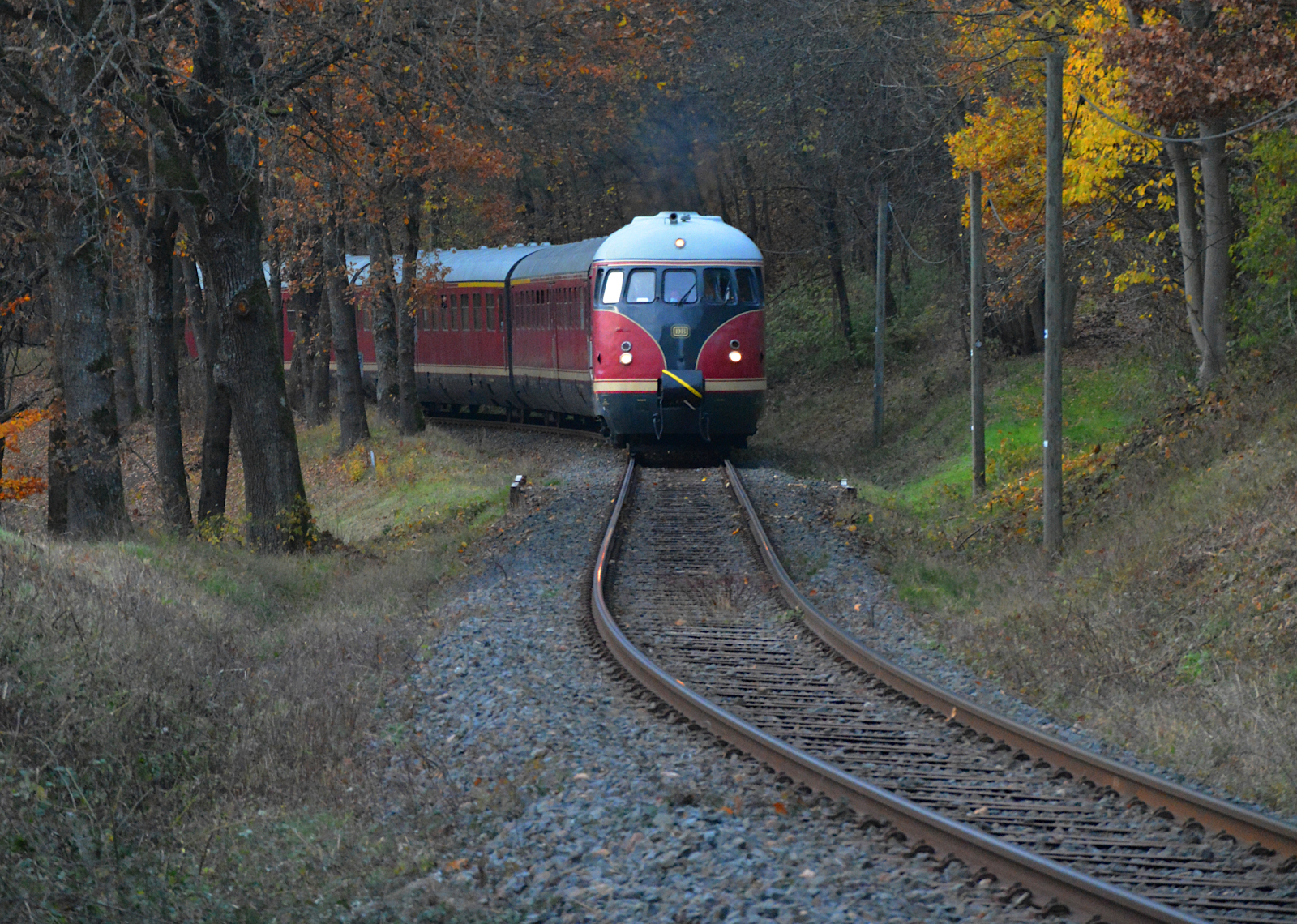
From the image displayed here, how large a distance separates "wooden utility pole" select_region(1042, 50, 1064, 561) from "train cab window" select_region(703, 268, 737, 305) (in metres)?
7.56

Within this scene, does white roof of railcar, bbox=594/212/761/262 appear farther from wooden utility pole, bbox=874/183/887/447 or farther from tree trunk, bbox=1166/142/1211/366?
tree trunk, bbox=1166/142/1211/366

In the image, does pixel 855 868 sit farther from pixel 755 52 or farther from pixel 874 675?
pixel 755 52

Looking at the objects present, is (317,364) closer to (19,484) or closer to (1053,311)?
(19,484)

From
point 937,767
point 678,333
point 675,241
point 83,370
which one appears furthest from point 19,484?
point 937,767

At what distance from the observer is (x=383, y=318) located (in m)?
27.1

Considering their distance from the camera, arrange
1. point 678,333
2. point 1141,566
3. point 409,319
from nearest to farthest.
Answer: point 1141,566
point 678,333
point 409,319

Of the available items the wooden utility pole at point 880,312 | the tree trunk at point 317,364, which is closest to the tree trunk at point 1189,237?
the wooden utility pole at point 880,312

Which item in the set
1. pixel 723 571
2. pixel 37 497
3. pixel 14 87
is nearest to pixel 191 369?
pixel 37 497

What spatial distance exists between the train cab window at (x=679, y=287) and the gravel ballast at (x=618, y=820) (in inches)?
432

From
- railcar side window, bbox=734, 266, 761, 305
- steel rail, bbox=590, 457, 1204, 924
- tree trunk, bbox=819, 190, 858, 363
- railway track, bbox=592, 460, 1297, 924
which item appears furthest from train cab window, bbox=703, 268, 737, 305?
tree trunk, bbox=819, 190, 858, 363

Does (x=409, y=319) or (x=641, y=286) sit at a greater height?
(x=641, y=286)

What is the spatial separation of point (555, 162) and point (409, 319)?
4.61 m

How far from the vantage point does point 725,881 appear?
230 inches

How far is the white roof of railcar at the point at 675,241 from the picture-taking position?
2102 centimetres
